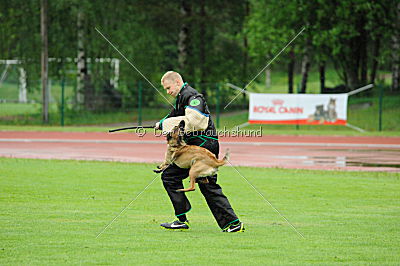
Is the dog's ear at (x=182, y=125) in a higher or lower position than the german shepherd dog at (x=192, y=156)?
higher

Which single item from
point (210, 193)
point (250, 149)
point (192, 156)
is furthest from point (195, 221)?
point (250, 149)

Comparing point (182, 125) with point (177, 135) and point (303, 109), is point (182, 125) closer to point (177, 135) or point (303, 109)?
point (177, 135)

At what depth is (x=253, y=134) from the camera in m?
30.1

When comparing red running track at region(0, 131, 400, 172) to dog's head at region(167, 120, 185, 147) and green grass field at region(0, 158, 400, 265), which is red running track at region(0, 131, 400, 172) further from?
dog's head at region(167, 120, 185, 147)

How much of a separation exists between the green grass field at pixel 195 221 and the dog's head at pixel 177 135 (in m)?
1.06

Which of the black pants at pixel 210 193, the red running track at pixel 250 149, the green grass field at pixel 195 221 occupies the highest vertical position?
the black pants at pixel 210 193

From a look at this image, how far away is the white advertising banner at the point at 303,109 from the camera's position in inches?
1173

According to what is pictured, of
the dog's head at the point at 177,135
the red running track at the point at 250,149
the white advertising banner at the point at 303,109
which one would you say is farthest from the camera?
the white advertising banner at the point at 303,109

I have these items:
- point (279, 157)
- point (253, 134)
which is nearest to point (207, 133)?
point (279, 157)

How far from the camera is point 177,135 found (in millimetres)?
8023

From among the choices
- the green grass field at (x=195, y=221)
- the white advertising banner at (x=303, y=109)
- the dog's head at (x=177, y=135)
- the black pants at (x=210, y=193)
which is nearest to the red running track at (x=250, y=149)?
→ the white advertising banner at (x=303, y=109)

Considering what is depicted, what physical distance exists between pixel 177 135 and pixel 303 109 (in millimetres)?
22429

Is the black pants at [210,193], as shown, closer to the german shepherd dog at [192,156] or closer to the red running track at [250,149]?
the german shepherd dog at [192,156]

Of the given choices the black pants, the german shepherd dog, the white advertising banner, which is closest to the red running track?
the white advertising banner
